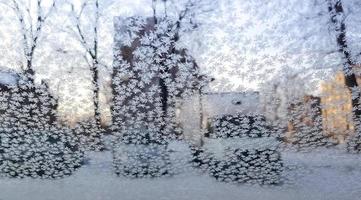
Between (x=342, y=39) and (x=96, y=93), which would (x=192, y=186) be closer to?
(x=96, y=93)

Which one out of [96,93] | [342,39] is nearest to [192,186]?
[96,93]

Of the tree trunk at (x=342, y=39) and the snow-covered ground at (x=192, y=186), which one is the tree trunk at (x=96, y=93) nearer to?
the snow-covered ground at (x=192, y=186)

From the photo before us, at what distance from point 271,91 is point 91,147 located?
383mm

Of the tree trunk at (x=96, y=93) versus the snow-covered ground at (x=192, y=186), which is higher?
the tree trunk at (x=96, y=93)

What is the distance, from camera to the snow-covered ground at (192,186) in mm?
1093

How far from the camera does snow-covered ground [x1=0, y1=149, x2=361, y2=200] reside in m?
1.09

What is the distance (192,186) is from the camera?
1129 mm

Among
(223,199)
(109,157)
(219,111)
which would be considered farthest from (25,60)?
(223,199)

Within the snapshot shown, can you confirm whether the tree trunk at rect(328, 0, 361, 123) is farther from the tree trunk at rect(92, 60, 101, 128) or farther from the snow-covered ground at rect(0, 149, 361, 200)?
the tree trunk at rect(92, 60, 101, 128)

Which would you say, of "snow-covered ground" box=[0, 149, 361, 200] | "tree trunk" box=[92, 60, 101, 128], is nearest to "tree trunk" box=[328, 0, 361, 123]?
"snow-covered ground" box=[0, 149, 361, 200]

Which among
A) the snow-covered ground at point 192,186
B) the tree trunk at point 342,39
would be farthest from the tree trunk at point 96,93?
the tree trunk at point 342,39

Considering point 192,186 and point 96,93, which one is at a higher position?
point 96,93

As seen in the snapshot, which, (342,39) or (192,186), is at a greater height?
(342,39)

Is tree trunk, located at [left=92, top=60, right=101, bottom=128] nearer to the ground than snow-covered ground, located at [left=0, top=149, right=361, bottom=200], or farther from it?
farther from it
